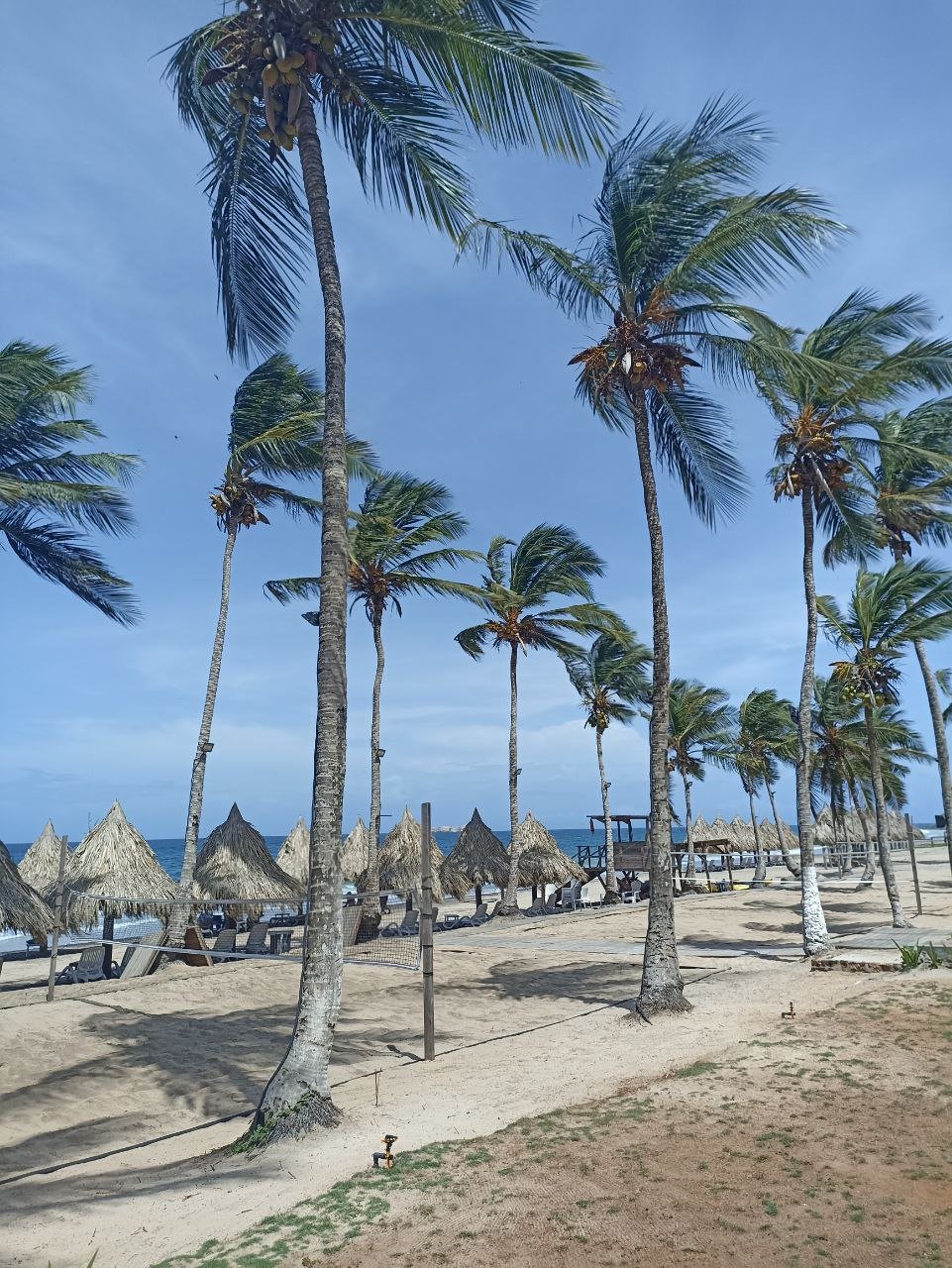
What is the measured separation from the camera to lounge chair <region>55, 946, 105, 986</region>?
14.0m

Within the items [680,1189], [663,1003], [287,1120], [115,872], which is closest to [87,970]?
[115,872]

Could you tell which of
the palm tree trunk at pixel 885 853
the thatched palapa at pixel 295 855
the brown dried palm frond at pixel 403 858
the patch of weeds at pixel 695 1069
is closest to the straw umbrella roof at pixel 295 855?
the thatched palapa at pixel 295 855

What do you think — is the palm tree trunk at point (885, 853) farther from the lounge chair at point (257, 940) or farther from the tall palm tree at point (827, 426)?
the lounge chair at point (257, 940)

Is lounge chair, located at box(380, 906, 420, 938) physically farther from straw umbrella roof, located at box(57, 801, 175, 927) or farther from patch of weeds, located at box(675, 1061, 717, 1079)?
patch of weeds, located at box(675, 1061, 717, 1079)

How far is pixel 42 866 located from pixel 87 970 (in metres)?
14.2

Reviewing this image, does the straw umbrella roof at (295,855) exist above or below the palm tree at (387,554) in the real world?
below

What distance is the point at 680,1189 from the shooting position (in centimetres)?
497

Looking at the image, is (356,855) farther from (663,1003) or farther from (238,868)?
(663,1003)

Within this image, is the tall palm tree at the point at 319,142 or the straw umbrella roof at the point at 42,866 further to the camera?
the straw umbrella roof at the point at 42,866

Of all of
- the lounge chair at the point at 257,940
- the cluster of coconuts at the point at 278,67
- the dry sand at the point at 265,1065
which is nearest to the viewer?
the dry sand at the point at 265,1065

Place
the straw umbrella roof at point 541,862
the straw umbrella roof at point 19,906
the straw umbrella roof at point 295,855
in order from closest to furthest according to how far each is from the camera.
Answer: the straw umbrella roof at point 19,906 → the straw umbrella roof at point 541,862 → the straw umbrella roof at point 295,855

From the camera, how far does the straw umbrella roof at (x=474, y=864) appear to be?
27516 millimetres

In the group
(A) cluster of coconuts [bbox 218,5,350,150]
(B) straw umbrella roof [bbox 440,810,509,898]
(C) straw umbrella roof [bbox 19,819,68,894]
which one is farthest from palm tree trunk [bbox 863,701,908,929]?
(C) straw umbrella roof [bbox 19,819,68,894]

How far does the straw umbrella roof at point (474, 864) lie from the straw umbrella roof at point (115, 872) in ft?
30.8
